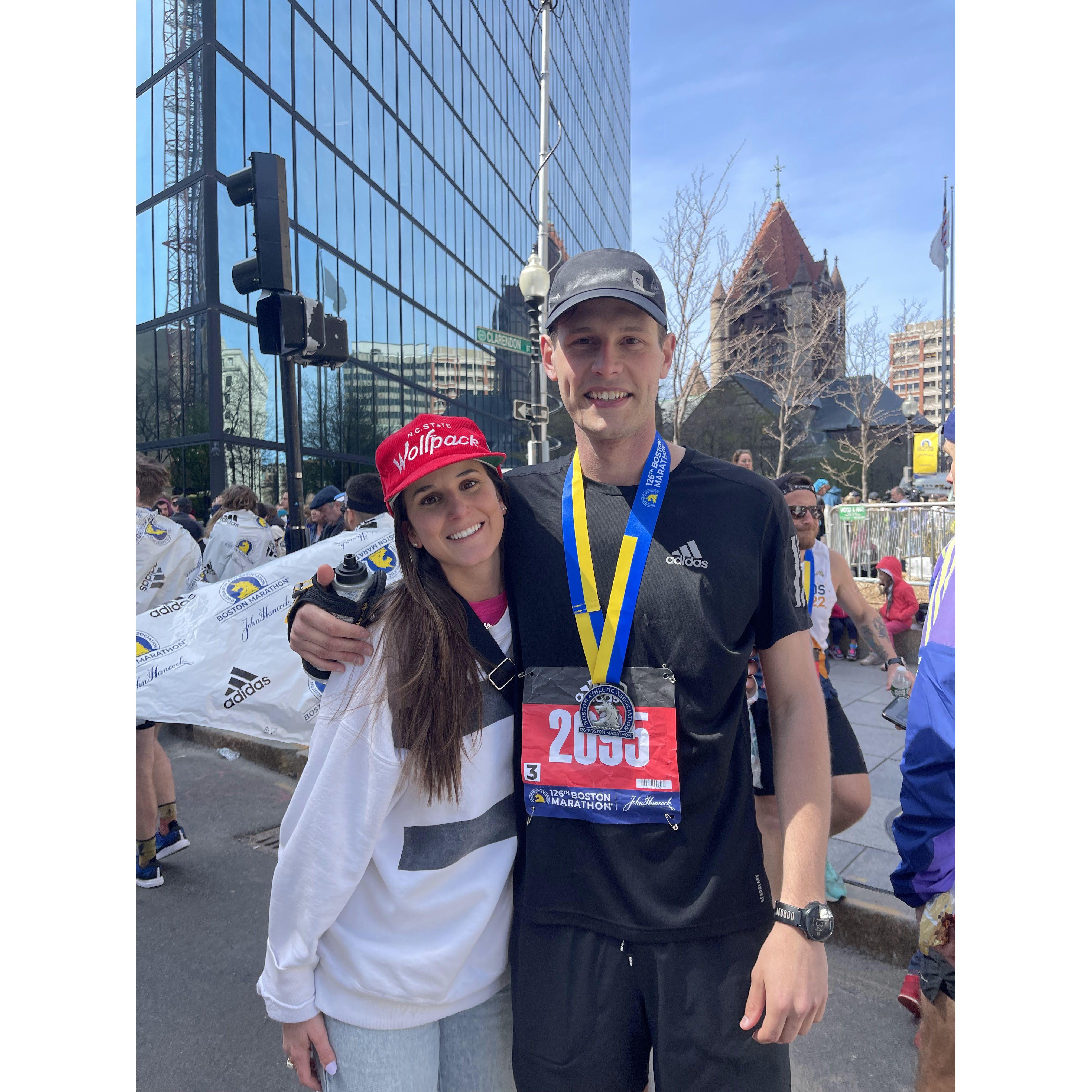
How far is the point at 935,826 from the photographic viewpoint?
1830mm

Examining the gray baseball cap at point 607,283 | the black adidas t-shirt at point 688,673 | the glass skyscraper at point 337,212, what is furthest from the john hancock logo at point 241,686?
the glass skyscraper at point 337,212

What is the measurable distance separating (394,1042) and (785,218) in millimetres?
67755

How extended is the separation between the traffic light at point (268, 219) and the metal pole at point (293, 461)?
21.6 inches

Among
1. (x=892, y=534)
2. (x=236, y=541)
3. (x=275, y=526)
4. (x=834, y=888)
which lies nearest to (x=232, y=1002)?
(x=834, y=888)

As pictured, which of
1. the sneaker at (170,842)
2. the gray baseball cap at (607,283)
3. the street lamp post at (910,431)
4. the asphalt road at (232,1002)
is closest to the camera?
the gray baseball cap at (607,283)

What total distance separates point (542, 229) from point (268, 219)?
8.23 metres

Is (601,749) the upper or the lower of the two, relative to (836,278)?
lower

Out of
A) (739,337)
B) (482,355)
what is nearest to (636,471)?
(739,337)

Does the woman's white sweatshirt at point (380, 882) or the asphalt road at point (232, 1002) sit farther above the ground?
the woman's white sweatshirt at point (380, 882)

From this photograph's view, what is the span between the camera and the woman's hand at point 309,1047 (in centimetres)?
165

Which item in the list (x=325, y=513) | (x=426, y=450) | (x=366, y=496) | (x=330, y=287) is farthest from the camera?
(x=330, y=287)

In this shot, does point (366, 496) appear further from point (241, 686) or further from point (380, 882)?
point (380, 882)

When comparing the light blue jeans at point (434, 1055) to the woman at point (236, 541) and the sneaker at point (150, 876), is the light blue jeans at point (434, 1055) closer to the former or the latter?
the sneaker at point (150, 876)

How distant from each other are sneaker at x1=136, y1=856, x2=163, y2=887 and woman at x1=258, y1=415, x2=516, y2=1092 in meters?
3.11
